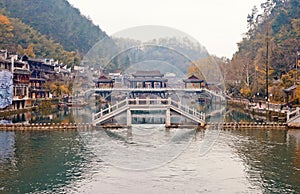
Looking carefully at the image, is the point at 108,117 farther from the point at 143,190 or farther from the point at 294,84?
the point at 294,84

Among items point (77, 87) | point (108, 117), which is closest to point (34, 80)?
point (77, 87)

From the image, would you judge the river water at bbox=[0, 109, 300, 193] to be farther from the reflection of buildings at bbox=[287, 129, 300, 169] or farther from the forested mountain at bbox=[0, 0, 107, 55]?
the forested mountain at bbox=[0, 0, 107, 55]

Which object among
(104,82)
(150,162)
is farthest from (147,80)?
(150,162)

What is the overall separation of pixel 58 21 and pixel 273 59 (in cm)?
7521

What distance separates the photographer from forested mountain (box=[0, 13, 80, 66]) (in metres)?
67.6

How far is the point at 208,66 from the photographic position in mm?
67938

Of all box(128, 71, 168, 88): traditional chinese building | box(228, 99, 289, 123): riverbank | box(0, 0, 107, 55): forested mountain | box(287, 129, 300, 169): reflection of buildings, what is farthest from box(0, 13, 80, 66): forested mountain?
box(287, 129, 300, 169): reflection of buildings

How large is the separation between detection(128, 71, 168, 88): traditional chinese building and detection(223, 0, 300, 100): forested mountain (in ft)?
37.6

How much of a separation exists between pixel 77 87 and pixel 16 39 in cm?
1951

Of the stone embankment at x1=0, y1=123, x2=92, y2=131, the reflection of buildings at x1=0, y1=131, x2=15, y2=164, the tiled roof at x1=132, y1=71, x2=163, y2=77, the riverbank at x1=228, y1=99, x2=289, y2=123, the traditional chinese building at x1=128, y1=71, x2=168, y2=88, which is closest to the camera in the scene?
the reflection of buildings at x1=0, y1=131, x2=15, y2=164

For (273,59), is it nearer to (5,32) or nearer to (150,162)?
(150,162)

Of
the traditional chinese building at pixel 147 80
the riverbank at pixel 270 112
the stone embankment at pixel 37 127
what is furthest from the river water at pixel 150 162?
the traditional chinese building at pixel 147 80

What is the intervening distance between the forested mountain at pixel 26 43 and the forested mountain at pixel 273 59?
109 ft

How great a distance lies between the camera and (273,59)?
50.5 m
